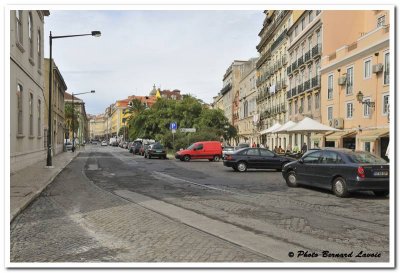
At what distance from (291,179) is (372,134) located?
15.3 metres

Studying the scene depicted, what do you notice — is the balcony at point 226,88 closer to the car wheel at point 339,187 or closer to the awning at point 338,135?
the awning at point 338,135

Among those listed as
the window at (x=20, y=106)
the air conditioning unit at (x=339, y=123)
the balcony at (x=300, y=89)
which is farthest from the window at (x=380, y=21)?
the window at (x=20, y=106)

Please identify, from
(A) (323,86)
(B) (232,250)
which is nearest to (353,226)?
(B) (232,250)

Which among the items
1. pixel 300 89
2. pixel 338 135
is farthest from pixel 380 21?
pixel 300 89

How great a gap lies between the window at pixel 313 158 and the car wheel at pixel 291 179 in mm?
814

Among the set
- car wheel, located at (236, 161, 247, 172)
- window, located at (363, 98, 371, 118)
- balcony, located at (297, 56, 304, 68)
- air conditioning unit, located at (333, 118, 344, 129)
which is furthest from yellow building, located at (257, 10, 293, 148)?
car wheel, located at (236, 161, 247, 172)

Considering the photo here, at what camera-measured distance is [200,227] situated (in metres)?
8.02

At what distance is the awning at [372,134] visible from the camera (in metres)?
27.3

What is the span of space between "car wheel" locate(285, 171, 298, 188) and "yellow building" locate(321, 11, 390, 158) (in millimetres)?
13663

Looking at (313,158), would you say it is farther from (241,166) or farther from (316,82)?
(316,82)

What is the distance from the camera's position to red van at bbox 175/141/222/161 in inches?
1373

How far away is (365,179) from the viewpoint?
12.2 m
